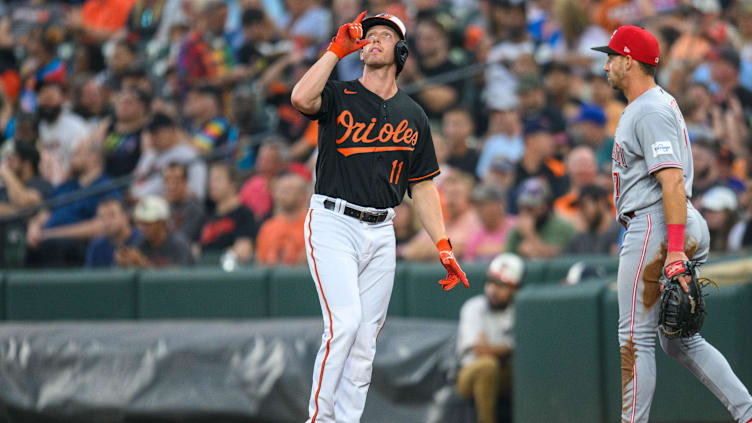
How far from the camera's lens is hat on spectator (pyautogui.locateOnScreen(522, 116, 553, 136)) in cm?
975

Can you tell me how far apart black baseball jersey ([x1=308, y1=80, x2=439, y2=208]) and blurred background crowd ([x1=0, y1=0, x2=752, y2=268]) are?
392cm

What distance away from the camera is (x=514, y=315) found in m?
7.40

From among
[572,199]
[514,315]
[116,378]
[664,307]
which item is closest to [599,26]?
[572,199]

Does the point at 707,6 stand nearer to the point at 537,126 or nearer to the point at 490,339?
the point at 537,126

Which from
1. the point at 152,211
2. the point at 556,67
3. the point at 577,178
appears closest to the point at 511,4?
the point at 556,67

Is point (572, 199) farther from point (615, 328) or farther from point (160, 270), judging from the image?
point (160, 270)

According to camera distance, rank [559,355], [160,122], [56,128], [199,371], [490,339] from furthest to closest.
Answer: [56,128] → [160,122] → [199,371] → [490,339] → [559,355]

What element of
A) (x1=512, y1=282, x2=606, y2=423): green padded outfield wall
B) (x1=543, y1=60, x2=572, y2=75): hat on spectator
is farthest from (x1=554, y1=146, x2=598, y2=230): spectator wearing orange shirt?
(x1=512, y1=282, x2=606, y2=423): green padded outfield wall

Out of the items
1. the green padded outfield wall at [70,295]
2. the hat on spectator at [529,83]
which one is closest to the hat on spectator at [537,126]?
the hat on spectator at [529,83]

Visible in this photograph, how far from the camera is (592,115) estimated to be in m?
9.73

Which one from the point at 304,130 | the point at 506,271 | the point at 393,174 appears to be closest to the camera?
the point at 393,174

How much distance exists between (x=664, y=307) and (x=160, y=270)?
5936mm

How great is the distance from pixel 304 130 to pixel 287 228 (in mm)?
1971

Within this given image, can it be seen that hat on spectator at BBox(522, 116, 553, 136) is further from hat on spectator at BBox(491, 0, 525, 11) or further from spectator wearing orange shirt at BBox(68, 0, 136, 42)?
spectator wearing orange shirt at BBox(68, 0, 136, 42)
